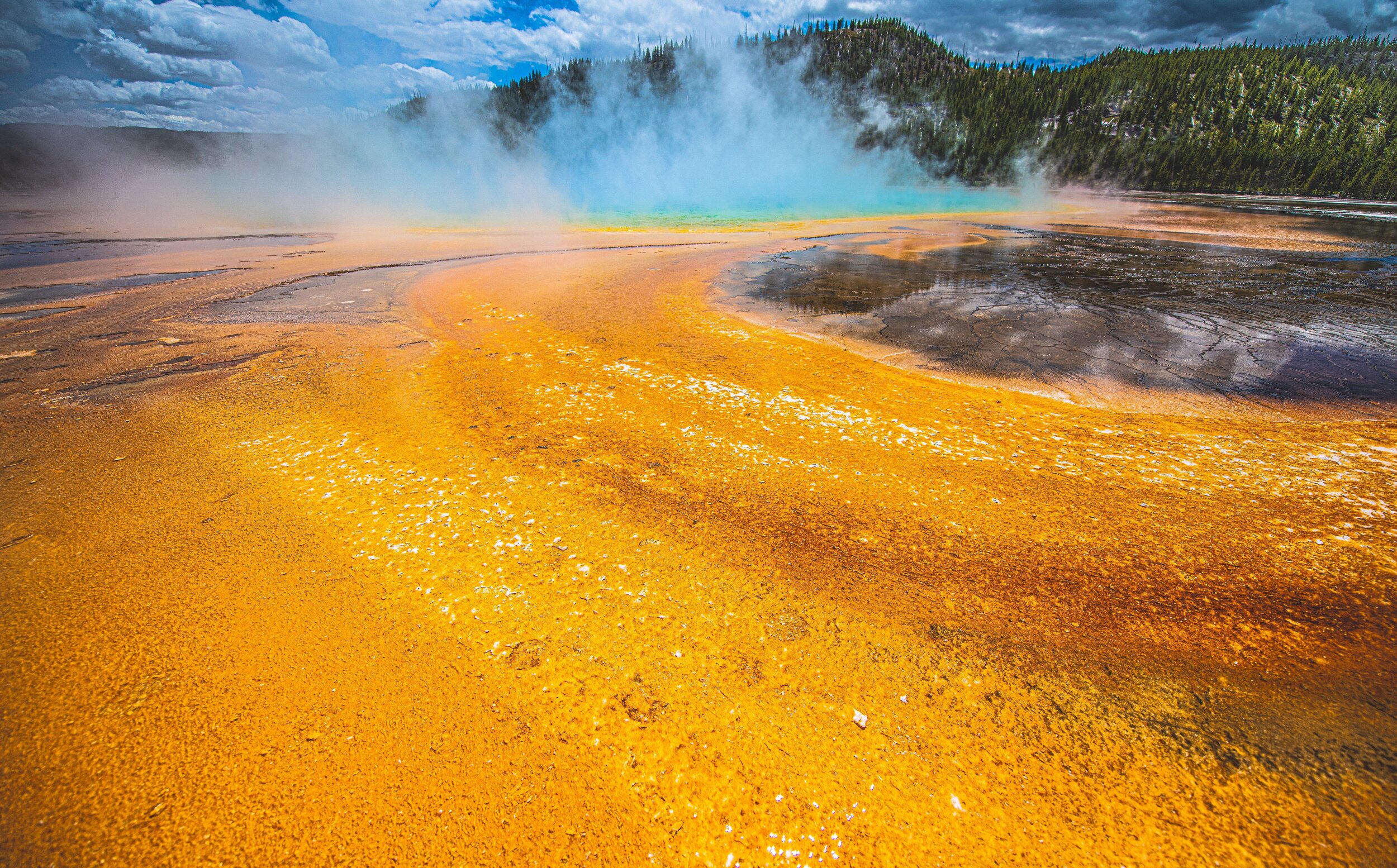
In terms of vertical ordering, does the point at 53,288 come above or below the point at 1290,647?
above

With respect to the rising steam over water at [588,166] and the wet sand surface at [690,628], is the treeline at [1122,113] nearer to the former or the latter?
the rising steam over water at [588,166]

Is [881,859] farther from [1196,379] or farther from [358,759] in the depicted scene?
[1196,379]

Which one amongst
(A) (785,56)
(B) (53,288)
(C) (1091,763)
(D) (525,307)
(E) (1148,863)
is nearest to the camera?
(E) (1148,863)

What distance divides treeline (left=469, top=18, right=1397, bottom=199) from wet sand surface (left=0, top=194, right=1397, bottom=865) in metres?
61.6

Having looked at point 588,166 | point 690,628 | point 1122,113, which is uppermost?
point 1122,113

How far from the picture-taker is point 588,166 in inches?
2699

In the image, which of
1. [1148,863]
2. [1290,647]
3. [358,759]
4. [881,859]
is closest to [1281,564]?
[1290,647]

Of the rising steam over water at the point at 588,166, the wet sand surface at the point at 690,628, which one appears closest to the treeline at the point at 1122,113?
the rising steam over water at the point at 588,166

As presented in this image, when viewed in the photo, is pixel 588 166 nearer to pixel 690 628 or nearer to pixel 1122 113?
pixel 1122 113

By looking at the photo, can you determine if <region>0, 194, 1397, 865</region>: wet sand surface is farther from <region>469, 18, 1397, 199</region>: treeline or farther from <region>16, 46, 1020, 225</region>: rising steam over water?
<region>469, 18, 1397, 199</region>: treeline

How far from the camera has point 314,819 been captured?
141 centimetres

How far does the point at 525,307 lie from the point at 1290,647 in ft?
22.8

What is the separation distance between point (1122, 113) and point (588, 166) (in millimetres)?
66194

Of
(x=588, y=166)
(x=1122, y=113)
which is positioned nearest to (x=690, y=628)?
(x=588, y=166)
